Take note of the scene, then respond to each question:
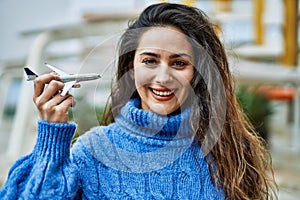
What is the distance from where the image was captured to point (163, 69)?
54.4 inches

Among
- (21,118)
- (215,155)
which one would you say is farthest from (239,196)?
(21,118)

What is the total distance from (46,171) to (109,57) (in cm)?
39

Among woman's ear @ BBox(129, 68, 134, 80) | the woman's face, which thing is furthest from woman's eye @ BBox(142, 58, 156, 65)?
woman's ear @ BBox(129, 68, 134, 80)

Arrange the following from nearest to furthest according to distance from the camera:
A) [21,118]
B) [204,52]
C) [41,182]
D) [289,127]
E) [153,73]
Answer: [41,182] → [153,73] → [204,52] → [21,118] → [289,127]

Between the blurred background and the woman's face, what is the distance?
0.11 metres

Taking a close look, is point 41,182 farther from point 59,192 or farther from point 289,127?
point 289,127

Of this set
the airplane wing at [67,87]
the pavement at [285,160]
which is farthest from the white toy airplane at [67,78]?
the pavement at [285,160]

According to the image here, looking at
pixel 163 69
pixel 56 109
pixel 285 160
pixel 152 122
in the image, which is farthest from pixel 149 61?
pixel 285 160

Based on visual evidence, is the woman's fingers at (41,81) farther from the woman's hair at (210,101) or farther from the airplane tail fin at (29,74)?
the woman's hair at (210,101)

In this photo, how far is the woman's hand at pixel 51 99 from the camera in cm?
125

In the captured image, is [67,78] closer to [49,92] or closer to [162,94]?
[49,92]

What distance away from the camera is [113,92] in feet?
5.19

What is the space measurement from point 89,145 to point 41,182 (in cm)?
19

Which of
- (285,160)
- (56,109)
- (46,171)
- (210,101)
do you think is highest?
(285,160)
